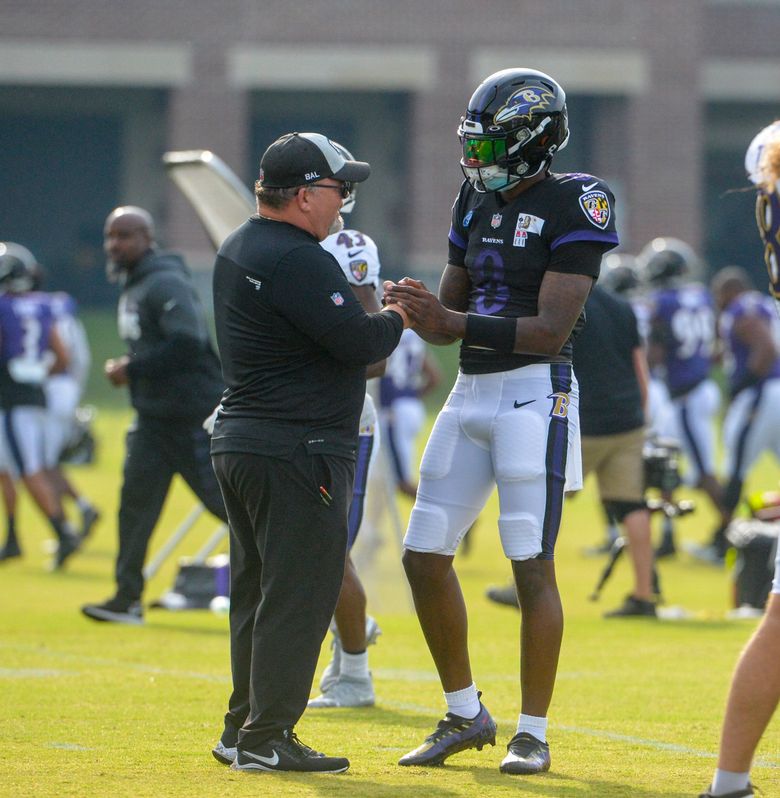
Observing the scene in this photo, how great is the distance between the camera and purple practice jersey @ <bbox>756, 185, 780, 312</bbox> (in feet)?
13.9

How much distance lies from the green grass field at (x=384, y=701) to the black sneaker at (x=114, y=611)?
0.21 feet

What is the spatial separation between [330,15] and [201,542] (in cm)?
2057

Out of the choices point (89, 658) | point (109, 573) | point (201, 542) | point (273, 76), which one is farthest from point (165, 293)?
point (273, 76)

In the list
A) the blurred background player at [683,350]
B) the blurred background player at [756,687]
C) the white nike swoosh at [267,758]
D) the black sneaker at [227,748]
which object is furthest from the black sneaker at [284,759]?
the blurred background player at [683,350]

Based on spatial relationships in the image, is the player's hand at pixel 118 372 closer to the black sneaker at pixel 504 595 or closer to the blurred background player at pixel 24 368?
the black sneaker at pixel 504 595

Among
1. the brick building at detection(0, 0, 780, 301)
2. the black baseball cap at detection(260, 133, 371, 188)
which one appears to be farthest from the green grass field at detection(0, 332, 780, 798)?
the brick building at detection(0, 0, 780, 301)

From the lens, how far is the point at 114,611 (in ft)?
29.7

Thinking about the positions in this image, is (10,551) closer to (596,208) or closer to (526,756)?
(526,756)

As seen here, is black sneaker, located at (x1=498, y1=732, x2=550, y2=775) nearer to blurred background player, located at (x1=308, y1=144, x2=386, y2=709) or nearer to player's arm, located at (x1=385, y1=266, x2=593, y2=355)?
player's arm, located at (x1=385, y1=266, x2=593, y2=355)

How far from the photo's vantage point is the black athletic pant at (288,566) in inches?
194

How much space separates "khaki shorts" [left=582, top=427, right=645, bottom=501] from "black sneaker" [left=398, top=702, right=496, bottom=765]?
4.45 meters

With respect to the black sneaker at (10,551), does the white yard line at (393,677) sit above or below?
above

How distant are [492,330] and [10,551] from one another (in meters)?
8.44

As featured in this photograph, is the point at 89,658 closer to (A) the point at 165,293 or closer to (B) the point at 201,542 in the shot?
(A) the point at 165,293
